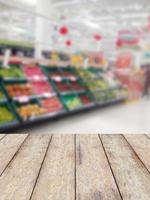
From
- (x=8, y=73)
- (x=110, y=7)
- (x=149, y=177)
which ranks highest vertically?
(x=110, y=7)

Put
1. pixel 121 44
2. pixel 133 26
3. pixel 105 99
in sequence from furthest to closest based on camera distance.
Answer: pixel 133 26, pixel 121 44, pixel 105 99

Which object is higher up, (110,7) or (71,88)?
(110,7)

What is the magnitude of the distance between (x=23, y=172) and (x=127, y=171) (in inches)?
20.6

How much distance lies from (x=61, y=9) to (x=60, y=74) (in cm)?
1115

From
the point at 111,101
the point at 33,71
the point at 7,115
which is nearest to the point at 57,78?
the point at 33,71

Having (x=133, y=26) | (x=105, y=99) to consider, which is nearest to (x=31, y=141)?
(x=105, y=99)

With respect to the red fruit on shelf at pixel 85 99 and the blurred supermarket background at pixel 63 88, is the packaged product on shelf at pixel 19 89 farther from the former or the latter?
the red fruit on shelf at pixel 85 99

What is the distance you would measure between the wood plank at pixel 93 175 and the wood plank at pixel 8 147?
383 millimetres

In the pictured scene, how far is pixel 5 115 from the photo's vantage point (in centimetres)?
548

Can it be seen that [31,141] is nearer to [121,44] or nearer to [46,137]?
[46,137]

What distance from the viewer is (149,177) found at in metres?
1.56

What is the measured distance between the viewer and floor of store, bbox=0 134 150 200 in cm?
134

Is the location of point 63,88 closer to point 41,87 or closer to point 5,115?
point 41,87

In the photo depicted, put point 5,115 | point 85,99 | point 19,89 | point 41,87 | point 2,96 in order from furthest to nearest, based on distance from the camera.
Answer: point 85,99 < point 41,87 < point 19,89 < point 2,96 < point 5,115
